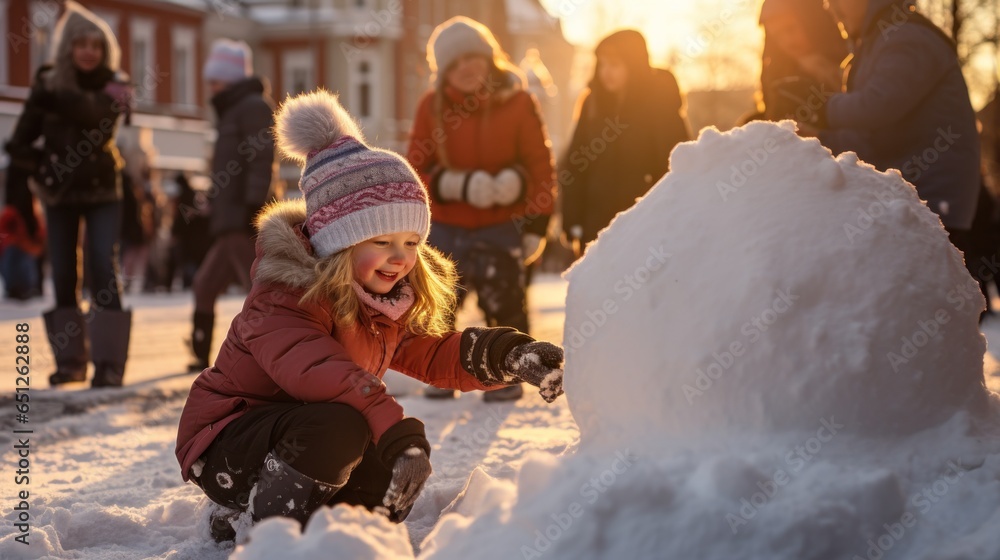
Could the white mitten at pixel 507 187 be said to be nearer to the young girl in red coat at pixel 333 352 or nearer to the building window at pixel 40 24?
the young girl in red coat at pixel 333 352

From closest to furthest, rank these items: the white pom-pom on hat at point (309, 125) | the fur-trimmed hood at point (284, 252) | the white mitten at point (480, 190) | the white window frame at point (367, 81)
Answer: the fur-trimmed hood at point (284, 252)
the white pom-pom on hat at point (309, 125)
the white mitten at point (480, 190)
the white window frame at point (367, 81)

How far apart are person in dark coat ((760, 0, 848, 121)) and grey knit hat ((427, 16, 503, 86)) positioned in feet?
4.75

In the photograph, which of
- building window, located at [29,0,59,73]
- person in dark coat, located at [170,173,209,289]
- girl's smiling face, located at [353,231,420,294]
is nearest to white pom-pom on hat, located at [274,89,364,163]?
girl's smiling face, located at [353,231,420,294]

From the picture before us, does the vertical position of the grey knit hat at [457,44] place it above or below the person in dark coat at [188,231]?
above

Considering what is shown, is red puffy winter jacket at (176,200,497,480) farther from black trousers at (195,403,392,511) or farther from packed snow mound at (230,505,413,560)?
packed snow mound at (230,505,413,560)

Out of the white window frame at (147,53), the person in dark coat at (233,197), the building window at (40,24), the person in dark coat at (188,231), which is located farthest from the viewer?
the white window frame at (147,53)

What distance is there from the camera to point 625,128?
609cm

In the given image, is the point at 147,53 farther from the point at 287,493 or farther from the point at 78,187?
the point at 287,493

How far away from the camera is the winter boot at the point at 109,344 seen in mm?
6129

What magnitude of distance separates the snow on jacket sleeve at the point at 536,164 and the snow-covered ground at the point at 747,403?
9.52ft

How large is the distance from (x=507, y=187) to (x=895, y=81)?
198cm

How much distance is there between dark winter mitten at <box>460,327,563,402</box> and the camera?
311 centimetres

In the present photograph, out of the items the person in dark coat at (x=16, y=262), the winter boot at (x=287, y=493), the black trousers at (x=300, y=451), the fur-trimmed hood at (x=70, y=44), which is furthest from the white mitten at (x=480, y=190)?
the person in dark coat at (x=16, y=262)

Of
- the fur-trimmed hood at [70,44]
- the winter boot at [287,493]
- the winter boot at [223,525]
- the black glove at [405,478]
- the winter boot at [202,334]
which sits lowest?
the winter boot at [202,334]
